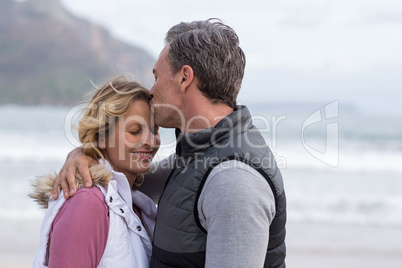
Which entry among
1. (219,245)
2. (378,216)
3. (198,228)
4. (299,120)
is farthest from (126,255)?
(299,120)

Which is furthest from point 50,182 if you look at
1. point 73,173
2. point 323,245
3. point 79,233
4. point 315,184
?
point 315,184

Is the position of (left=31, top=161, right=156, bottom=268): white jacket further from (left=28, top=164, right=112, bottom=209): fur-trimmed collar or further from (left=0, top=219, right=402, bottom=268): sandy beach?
(left=0, top=219, right=402, bottom=268): sandy beach

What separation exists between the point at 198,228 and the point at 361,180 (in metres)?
11.7

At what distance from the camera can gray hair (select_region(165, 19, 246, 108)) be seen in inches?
79.8

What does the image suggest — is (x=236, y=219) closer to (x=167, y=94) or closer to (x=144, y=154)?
(x=167, y=94)

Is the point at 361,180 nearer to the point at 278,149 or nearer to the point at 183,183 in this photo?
the point at 278,149

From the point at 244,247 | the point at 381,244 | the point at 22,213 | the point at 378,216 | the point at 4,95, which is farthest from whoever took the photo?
the point at 4,95

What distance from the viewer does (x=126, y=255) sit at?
83.4 inches

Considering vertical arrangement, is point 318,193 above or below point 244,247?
below

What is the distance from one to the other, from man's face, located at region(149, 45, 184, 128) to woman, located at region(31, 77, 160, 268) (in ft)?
0.84

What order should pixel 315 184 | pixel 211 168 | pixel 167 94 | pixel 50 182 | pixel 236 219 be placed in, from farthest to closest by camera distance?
pixel 315 184, pixel 50 182, pixel 167 94, pixel 211 168, pixel 236 219

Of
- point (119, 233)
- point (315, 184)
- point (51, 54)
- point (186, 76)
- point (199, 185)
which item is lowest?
point (315, 184)

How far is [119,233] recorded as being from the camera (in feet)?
6.98

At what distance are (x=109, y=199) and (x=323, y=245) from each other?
560 cm
